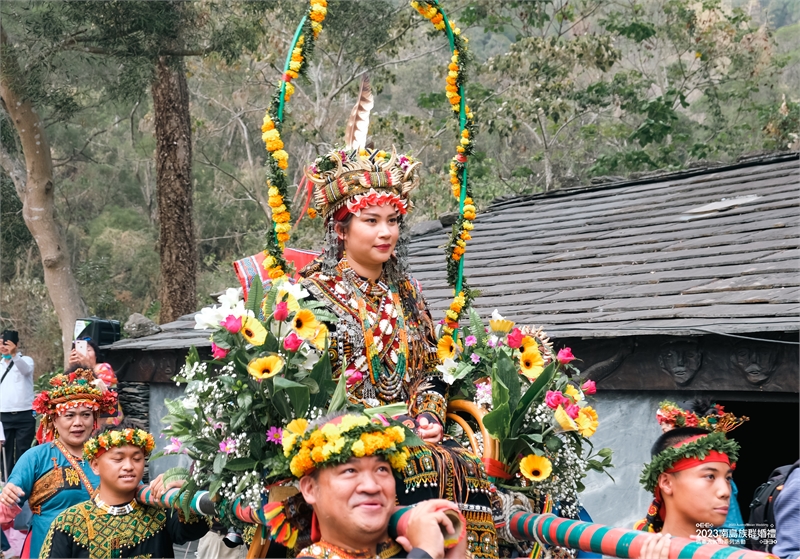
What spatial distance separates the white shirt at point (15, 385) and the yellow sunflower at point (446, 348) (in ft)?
25.3

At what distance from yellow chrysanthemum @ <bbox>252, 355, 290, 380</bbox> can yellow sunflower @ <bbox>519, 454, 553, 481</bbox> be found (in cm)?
120

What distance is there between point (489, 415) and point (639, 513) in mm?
3006

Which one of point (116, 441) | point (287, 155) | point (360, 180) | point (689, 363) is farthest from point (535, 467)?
point (689, 363)

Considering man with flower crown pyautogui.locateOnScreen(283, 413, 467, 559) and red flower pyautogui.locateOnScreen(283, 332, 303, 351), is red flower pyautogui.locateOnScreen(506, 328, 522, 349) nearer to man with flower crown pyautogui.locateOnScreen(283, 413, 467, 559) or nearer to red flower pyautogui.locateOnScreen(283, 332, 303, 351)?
red flower pyautogui.locateOnScreen(283, 332, 303, 351)

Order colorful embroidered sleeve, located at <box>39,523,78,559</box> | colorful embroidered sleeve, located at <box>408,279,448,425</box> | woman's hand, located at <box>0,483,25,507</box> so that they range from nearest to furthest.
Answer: colorful embroidered sleeve, located at <box>408,279,448,425</box>, colorful embroidered sleeve, located at <box>39,523,78,559</box>, woman's hand, located at <box>0,483,25,507</box>

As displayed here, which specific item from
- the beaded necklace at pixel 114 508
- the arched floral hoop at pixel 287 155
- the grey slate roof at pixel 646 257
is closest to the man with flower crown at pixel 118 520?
the beaded necklace at pixel 114 508

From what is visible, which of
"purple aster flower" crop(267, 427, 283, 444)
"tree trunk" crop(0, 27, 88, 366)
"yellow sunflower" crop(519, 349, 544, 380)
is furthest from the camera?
"tree trunk" crop(0, 27, 88, 366)

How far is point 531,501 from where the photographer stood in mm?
4555

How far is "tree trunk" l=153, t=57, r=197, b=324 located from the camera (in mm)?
15953

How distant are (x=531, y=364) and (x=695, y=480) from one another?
98 centimetres

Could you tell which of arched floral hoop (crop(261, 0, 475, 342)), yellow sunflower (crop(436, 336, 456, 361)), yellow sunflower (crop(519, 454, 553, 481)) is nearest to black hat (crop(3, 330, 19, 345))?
arched floral hoop (crop(261, 0, 475, 342))

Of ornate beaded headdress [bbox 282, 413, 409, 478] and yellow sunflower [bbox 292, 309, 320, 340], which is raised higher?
yellow sunflower [bbox 292, 309, 320, 340]

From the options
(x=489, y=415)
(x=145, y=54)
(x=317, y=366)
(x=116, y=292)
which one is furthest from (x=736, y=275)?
(x=116, y=292)

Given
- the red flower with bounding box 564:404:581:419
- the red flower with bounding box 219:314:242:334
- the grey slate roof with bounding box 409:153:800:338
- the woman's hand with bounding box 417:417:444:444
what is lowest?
the woman's hand with bounding box 417:417:444:444
